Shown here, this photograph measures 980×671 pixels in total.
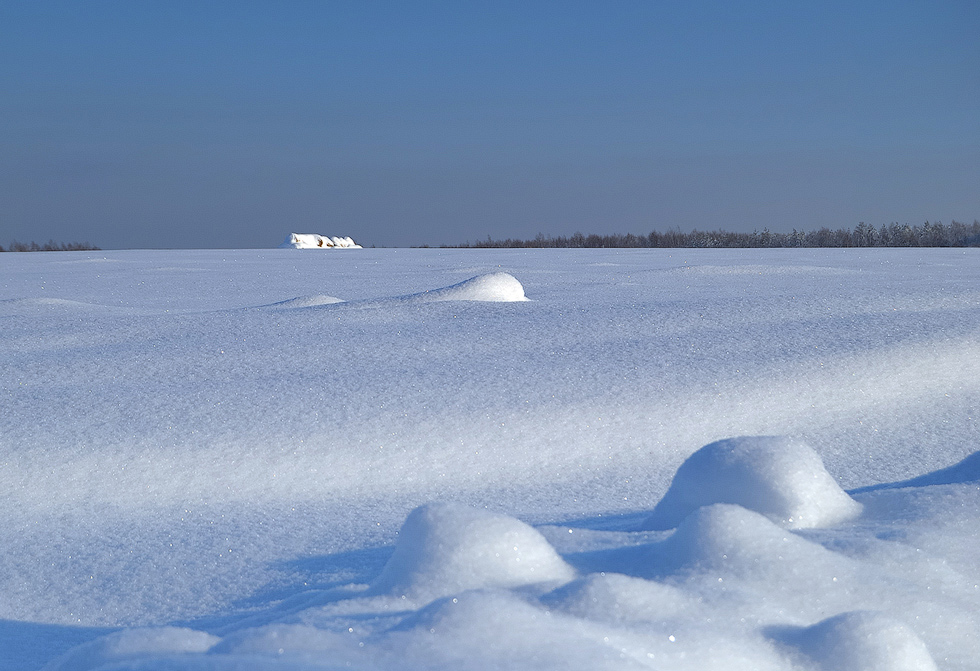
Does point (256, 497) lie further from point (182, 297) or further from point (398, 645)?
point (182, 297)

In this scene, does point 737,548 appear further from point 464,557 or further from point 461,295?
point 461,295

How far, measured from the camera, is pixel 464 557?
0.79 meters

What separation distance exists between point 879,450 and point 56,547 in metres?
1.56

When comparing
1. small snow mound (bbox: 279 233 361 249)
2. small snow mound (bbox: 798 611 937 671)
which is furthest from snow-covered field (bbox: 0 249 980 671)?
small snow mound (bbox: 279 233 361 249)

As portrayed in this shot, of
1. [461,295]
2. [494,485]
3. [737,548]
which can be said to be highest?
[461,295]

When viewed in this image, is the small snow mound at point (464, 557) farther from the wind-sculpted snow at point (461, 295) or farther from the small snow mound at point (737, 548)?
the wind-sculpted snow at point (461, 295)

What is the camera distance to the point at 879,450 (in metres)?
1.61

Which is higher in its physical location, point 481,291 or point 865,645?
point 481,291

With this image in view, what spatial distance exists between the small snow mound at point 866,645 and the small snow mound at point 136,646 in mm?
545

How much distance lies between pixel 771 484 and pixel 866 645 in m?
0.37

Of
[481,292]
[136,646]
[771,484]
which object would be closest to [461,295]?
[481,292]

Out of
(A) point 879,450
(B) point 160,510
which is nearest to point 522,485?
(B) point 160,510

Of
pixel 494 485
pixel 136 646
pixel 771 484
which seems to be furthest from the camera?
pixel 494 485

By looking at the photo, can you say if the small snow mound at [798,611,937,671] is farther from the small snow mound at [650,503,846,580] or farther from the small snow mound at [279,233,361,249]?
the small snow mound at [279,233,361,249]
